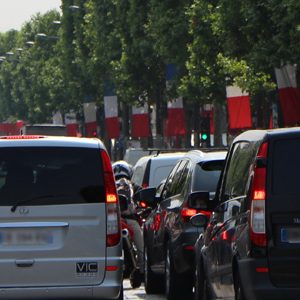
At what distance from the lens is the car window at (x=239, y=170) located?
1086 centimetres

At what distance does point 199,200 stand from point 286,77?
84.6 feet

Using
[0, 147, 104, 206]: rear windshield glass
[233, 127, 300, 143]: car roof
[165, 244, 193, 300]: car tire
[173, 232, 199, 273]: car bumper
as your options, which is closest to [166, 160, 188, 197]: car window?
[165, 244, 193, 300]: car tire

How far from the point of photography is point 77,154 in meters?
12.5

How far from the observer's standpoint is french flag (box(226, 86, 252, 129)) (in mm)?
42463

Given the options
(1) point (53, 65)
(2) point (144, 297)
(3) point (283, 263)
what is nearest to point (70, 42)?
(1) point (53, 65)

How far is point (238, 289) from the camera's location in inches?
416

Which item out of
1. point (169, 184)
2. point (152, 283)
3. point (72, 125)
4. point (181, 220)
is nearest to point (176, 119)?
point (72, 125)

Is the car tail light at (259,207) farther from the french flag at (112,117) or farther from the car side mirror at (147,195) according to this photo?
the french flag at (112,117)

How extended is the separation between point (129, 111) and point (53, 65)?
22.8 metres

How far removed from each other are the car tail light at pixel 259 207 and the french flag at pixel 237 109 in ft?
105

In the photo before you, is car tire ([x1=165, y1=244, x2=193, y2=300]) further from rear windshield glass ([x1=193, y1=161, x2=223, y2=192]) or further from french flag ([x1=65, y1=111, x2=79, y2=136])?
french flag ([x1=65, y1=111, x2=79, y2=136])

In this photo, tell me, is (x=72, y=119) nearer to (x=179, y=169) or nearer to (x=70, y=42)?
(x=70, y=42)

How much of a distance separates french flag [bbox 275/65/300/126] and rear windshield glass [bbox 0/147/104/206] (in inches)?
→ 992

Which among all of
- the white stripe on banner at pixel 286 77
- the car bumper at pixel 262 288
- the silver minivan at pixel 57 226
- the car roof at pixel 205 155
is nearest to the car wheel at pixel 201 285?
the silver minivan at pixel 57 226
